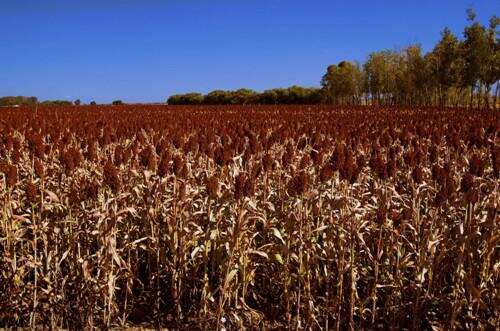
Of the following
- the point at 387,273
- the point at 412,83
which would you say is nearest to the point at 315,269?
the point at 387,273

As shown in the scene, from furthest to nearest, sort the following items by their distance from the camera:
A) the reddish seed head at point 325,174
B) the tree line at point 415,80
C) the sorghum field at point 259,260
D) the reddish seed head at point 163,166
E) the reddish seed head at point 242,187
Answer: the tree line at point 415,80 → the reddish seed head at point 163,166 → the reddish seed head at point 325,174 → the sorghum field at point 259,260 → the reddish seed head at point 242,187

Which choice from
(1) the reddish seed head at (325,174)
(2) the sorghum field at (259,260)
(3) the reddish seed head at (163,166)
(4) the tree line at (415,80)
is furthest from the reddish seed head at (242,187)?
(4) the tree line at (415,80)

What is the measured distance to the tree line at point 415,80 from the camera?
144ft

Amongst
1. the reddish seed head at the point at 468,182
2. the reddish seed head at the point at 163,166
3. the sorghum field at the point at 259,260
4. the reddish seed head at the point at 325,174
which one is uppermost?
the reddish seed head at the point at 163,166

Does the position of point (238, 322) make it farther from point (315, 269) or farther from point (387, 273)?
point (387, 273)

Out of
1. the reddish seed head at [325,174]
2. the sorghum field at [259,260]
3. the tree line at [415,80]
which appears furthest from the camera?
the tree line at [415,80]

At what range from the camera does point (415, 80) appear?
55125 mm

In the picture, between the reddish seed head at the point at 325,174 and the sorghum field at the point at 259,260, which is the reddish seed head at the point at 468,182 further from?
the reddish seed head at the point at 325,174

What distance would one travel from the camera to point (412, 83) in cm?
5788

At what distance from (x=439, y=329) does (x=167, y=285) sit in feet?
7.80

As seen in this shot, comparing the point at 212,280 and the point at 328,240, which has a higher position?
the point at 328,240

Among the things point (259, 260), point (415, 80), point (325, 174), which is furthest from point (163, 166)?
point (415, 80)

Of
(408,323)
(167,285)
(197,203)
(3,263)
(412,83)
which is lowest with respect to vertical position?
(408,323)

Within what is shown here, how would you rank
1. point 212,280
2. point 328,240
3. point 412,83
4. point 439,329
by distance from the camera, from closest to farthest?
point 439,329 → point 328,240 → point 212,280 → point 412,83
